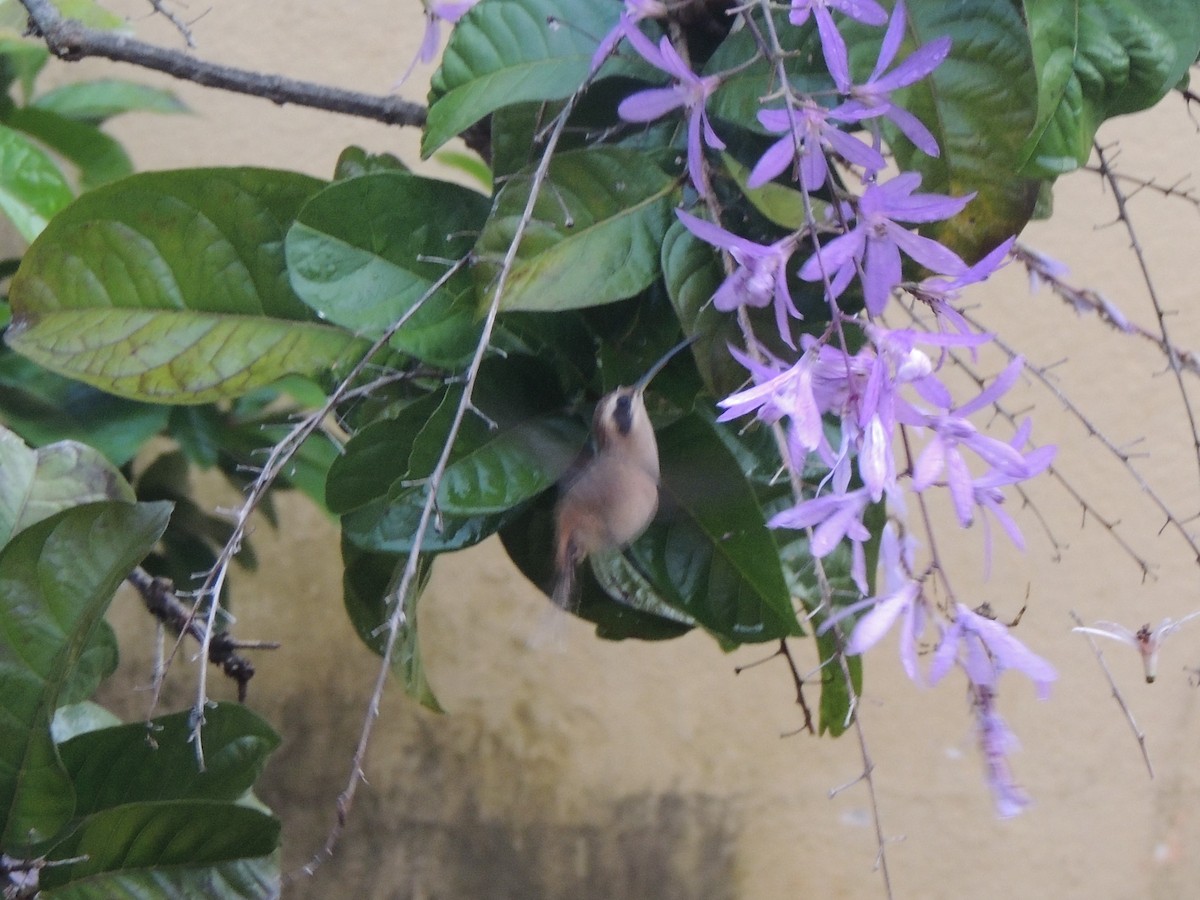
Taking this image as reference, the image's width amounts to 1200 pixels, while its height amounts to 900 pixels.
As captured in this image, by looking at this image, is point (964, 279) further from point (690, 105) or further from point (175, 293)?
point (175, 293)

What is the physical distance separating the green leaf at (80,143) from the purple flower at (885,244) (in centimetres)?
72

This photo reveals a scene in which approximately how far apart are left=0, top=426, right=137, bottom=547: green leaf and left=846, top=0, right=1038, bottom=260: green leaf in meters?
0.35

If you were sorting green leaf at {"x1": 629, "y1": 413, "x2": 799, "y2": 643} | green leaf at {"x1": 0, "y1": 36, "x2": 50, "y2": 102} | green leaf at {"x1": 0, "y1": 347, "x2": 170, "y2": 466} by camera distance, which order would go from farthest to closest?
1. green leaf at {"x1": 0, "y1": 36, "x2": 50, "y2": 102}
2. green leaf at {"x1": 0, "y1": 347, "x2": 170, "y2": 466}
3. green leaf at {"x1": 629, "y1": 413, "x2": 799, "y2": 643}

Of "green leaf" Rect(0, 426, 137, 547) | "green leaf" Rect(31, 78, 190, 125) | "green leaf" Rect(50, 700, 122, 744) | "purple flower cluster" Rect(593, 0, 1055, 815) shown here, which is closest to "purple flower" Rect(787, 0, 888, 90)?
"purple flower cluster" Rect(593, 0, 1055, 815)

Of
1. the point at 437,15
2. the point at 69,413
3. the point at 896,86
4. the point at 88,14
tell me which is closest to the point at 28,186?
the point at 88,14

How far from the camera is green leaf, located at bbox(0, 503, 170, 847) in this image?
0.34 meters

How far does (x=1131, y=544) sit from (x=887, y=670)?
0.85ft

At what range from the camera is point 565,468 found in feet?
1.24

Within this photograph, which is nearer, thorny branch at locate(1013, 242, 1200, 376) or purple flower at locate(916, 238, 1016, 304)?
purple flower at locate(916, 238, 1016, 304)

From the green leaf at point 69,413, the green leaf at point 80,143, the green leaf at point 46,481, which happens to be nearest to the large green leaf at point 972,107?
the green leaf at point 46,481

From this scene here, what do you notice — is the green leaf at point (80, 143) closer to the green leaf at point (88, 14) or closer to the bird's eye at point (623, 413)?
the green leaf at point (88, 14)

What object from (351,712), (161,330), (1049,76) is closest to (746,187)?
(1049,76)

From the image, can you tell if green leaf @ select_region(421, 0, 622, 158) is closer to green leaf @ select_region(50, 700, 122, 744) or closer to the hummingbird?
the hummingbird

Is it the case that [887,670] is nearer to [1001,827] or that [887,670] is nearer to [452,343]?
[1001,827]
